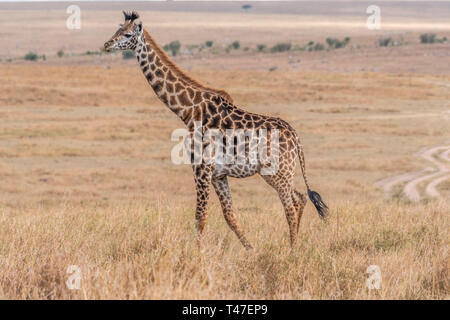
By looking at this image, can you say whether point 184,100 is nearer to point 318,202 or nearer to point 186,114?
point 186,114

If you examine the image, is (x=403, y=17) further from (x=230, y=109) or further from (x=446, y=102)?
(x=230, y=109)

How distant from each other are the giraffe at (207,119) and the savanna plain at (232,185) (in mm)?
498

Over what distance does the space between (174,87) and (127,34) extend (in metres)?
0.70

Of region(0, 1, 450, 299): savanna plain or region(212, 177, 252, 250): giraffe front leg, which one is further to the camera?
region(212, 177, 252, 250): giraffe front leg

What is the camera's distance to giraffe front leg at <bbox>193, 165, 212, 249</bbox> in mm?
6570

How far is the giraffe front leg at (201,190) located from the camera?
6570mm

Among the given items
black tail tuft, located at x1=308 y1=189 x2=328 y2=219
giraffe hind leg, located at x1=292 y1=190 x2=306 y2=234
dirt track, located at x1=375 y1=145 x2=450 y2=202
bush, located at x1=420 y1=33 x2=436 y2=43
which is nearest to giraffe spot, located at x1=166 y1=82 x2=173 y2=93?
giraffe hind leg, located at x1=292 y1=190 x2=306 y2=234

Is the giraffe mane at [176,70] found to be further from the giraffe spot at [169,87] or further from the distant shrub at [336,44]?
the distant shrub at [336,44]

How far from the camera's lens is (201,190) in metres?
6.65

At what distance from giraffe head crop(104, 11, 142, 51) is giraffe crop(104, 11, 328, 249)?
13 millimetres

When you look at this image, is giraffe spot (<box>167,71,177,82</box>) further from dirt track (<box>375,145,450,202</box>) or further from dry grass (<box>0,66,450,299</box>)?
dirt track (<box>375,145,450,202</box>)

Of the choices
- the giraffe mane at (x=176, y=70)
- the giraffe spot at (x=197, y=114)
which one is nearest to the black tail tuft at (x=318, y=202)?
the giraffe mane at (x=176, y=70)

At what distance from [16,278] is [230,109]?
2.39 meters
